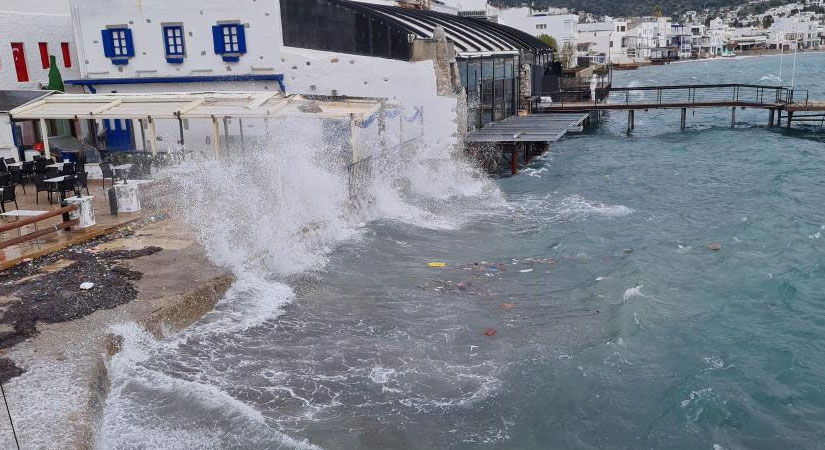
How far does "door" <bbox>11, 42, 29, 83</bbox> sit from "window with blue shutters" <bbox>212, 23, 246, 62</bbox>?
24.6ft

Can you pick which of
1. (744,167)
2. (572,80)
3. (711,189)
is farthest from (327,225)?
(572,80)

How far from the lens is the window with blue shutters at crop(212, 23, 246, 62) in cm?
2500

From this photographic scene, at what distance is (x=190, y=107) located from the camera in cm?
1884

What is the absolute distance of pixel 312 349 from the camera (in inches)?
404

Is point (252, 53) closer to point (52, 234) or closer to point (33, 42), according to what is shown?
point (33, 42)

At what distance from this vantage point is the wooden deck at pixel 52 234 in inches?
489

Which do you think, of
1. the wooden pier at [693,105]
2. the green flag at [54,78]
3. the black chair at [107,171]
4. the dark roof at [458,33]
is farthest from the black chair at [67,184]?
the wooden pier at [693,105]

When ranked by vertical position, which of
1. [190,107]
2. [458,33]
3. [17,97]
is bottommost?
[190,107]

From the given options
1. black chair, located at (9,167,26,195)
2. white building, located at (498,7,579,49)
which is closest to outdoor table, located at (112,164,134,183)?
black chair, located at (9,167,26,195)

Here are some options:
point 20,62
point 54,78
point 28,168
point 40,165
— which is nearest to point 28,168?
point 28,168

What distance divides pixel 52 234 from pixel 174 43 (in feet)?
45.3

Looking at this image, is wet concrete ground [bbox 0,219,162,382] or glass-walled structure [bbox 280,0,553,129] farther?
glass-walled structure [bbox 280,0,553,129]

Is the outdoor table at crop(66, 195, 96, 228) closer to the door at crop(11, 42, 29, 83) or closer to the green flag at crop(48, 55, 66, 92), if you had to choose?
the green flag at crop(48, 55, 66, 92)

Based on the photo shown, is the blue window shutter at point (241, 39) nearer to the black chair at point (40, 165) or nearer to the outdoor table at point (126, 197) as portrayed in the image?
the black chair at point (40, 165)
